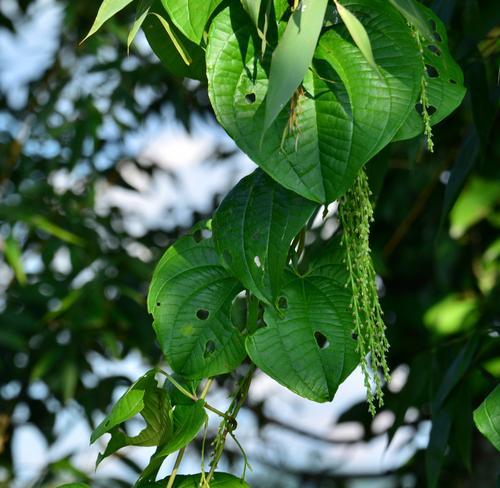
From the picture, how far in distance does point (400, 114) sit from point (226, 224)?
0.13 metres

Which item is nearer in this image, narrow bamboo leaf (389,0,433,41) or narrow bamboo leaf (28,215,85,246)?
narrow bamboo leaf (389,0,433,41)

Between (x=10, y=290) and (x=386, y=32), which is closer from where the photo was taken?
(x=386, y=32)

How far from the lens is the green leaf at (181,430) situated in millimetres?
585

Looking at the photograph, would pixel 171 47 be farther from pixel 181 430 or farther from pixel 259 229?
pixel 181 430

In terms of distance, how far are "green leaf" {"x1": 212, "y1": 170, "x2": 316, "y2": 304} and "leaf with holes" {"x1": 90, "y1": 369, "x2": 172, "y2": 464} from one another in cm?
9

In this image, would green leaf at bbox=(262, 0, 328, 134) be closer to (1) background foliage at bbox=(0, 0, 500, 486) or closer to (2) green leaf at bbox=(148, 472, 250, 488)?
(2) green leaf at bbox=(148, 472, 250, 488)

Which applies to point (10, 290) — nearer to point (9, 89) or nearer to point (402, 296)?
point (9, 89)

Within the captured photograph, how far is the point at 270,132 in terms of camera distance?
1.82ft

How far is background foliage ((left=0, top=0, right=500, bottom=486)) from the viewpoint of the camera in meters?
1.76

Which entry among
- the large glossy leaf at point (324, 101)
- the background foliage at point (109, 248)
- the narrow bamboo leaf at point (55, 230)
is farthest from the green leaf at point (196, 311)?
the narrow bamboo leaf at point (55, 230)

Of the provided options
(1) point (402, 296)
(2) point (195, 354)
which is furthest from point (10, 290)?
(2) point (195, 354)

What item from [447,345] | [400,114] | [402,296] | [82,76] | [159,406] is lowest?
[402,296]

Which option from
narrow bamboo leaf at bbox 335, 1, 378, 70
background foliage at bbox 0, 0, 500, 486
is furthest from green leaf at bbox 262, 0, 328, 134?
background foliage at bbox 0, 0, 500, 486

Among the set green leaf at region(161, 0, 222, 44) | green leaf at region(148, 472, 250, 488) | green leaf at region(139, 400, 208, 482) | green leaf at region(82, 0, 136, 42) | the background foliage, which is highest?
green leaf at region(82, 0, 136, 42)
